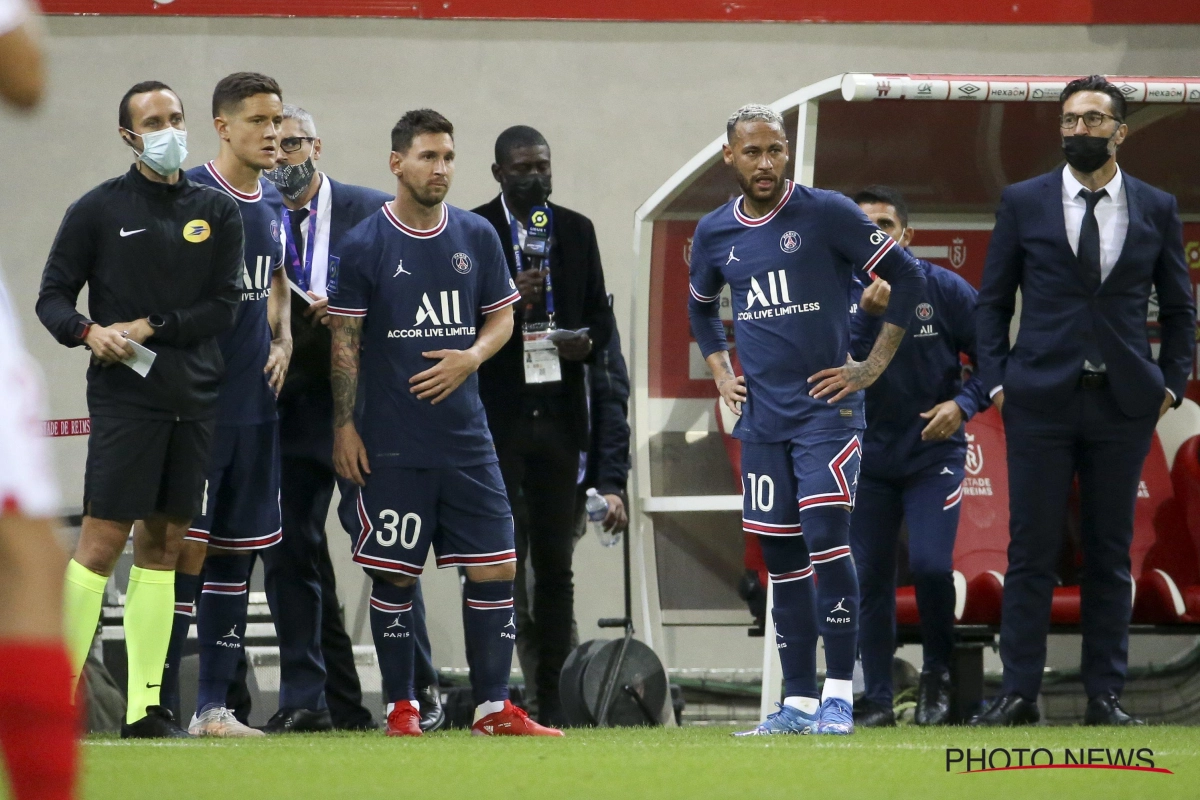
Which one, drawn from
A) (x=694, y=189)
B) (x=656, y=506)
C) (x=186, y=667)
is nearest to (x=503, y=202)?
(x=694, y=189)

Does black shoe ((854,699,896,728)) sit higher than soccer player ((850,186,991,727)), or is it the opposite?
soccer player ((850,186,991,727))

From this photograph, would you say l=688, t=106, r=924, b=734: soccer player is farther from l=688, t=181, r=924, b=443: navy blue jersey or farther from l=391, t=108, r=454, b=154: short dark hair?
l=391, t=108, r=454, b=154: short dark hair

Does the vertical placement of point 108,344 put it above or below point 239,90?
below

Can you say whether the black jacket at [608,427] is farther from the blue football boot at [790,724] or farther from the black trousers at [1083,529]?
the black trousers at [1083,529]

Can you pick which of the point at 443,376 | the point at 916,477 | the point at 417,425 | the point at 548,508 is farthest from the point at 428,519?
the point at 916,477

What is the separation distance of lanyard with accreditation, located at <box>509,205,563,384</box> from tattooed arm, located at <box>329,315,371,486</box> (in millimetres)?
928

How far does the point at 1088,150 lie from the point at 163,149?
9.95 ft

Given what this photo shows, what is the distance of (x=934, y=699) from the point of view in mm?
6039

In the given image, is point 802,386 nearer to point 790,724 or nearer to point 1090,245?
point 790,724

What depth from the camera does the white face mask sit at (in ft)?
16.2

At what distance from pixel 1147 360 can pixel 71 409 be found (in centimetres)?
507

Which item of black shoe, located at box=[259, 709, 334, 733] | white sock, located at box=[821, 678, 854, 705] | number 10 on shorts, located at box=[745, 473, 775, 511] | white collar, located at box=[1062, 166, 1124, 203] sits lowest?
black shoe, located at box=[259, 709, 334, 733]

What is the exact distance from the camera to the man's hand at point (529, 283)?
598cm

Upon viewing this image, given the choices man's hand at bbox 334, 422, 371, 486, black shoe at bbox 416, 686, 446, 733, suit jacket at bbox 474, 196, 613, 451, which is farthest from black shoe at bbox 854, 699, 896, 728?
man's hand at bbox 334, 422, 371, 486
